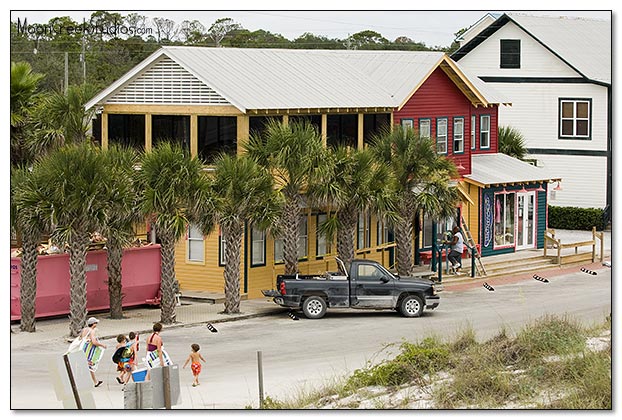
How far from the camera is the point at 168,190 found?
97.3 ft

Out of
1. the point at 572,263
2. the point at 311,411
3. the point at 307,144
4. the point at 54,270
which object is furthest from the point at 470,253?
the point at 311,411

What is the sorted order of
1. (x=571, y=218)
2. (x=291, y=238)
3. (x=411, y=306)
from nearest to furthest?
(x=411, y=306), (x=291, y=238), (x=571, y=218)

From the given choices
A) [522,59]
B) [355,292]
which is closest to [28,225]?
[355,292]

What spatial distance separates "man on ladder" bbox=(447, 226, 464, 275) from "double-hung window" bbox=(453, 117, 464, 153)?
5.30 m

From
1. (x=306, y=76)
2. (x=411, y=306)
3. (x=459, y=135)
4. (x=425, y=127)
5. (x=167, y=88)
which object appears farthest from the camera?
(x=459, y=135)

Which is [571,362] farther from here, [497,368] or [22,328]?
[22,328]

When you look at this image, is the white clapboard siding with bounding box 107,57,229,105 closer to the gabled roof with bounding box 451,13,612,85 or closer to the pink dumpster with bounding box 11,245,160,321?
the pink dumpster with bounding box 11,245,160,321

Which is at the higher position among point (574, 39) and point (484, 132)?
point (574, 39)

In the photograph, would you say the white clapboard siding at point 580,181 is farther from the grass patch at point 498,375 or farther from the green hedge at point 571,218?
the grass patch at point 498,375

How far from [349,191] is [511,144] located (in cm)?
1497

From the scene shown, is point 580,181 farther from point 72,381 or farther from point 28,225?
point 72,381

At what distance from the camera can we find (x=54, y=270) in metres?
30.4

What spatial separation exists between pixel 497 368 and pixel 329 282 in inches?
338

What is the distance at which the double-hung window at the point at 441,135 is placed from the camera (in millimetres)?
41938
